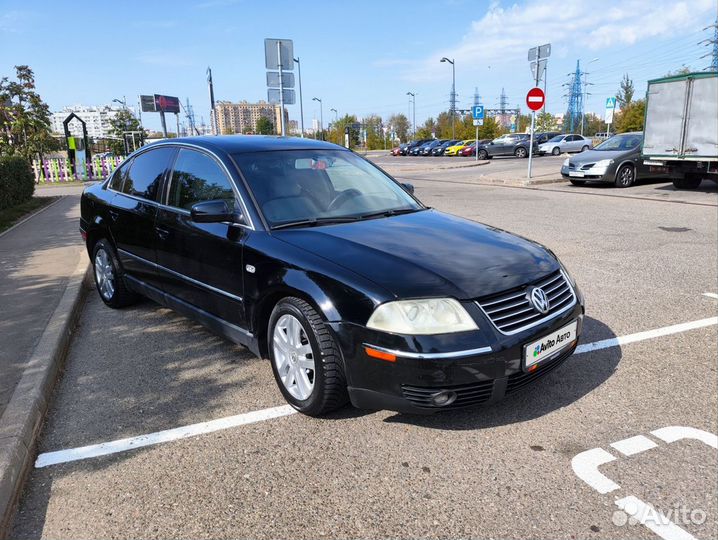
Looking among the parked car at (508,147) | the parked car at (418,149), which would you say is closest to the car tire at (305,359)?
the parked car at (508,147)

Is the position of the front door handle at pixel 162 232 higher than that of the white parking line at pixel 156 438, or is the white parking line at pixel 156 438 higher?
the front door handle at pixel 162 232

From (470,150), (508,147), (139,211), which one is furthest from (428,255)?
(470,150)

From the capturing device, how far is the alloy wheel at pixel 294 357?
10.5 ft

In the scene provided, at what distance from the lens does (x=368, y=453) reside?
2939 mm

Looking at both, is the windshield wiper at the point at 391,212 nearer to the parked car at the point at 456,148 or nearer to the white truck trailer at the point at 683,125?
the white truck trailer at the point at 683,125

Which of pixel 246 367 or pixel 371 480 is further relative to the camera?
pixel 246 367

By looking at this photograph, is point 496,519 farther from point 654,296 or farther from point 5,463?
point 654,296

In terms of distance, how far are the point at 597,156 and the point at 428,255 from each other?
15.3 meters

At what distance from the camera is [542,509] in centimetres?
249

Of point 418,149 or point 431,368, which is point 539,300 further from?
point 418,149

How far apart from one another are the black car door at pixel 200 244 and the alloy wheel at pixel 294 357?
400 millimetres

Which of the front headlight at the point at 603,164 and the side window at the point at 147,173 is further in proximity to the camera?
the front headlight at the point at 603,164

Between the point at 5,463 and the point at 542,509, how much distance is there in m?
2.53

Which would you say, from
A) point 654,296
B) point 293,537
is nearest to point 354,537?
point 293,537
